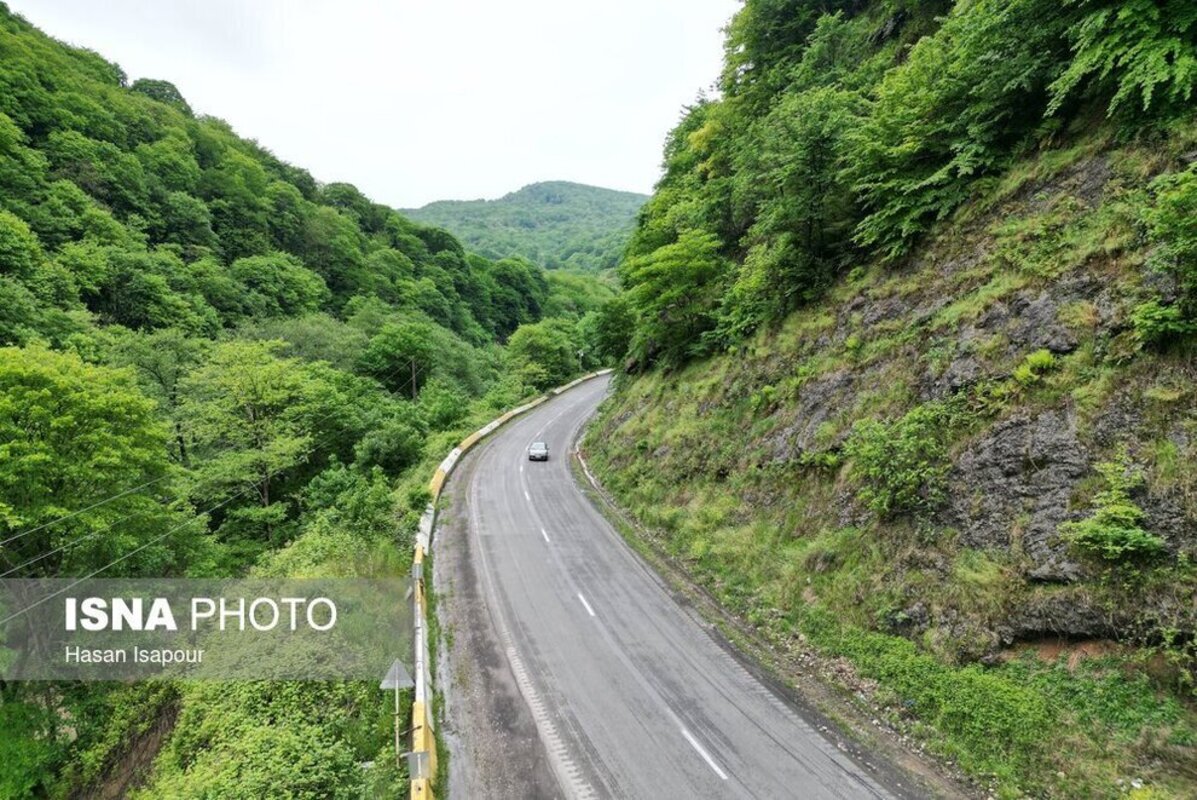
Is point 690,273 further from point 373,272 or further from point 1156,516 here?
point 373,272

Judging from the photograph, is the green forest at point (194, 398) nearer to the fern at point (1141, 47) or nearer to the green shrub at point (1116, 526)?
the green shrub at point (1116, 526)

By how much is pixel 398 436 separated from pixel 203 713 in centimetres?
2120

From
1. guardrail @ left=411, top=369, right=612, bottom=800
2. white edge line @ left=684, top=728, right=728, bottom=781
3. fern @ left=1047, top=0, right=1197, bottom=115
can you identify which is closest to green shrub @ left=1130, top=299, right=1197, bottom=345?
fern @ left=1047, top=0, right=1197, bottom=115

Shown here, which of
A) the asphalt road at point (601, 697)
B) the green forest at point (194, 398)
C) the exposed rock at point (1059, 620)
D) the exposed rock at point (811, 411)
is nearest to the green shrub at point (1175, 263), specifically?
the exposed rock at point (1059, 620)

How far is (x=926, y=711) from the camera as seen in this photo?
9.27 meters

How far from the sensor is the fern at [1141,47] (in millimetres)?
9602

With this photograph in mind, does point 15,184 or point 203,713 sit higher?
point 15,184

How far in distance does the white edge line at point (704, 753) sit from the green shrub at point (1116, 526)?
22.0 ft

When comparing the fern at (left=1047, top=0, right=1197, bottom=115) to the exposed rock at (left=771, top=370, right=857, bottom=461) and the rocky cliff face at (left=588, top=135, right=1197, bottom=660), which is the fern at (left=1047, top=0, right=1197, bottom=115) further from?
the exposed rock at (left=771, top=370, right=857, bottom=461)

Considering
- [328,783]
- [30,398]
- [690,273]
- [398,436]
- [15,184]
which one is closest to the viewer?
[328,783]

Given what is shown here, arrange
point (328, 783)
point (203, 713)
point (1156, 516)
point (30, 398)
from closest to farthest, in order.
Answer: point (1156, 516)
point (328, 783)
point (203, 713)
point (30, 398)

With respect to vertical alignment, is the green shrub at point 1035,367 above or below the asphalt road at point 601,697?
above

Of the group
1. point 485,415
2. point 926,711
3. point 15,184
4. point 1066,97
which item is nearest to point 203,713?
point 926,711

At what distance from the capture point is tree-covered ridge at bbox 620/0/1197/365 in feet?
35.8
